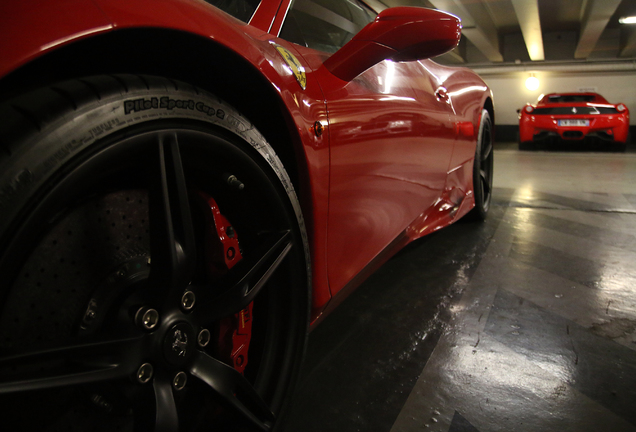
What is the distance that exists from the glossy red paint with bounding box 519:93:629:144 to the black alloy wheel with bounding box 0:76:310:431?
9003 mm

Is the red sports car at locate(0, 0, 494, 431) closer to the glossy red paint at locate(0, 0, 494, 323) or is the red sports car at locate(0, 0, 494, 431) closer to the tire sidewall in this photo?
the glossy red paint at locate(0, 0, 494, 323)

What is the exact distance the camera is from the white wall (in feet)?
41.5

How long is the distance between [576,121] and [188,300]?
9.40 m

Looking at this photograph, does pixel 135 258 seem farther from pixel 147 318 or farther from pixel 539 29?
pixel 539 29

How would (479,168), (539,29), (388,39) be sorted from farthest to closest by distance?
(539,29) < (479,168) < (388,39)

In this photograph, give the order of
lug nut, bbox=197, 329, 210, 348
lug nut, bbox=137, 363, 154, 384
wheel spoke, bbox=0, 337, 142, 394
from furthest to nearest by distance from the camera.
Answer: lug nut, bbox=197, 329, 210, 348 → lug nut, bbox=137, 363, 154, 384 → wheel spoke, bbox=0, 337, 142, 394

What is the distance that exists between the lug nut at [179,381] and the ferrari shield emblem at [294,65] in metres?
0.63

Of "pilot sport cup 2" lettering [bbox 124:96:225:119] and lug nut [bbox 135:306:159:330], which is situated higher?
"pilot sport cup 2" lettering [bbox 124:96:225:119]

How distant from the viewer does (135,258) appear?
71cm

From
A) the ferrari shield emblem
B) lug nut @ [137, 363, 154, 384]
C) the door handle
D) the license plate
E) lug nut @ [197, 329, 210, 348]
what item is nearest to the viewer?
lug nut @ [137, 363, 154, 384]

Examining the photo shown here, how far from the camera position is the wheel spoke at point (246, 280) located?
735mm

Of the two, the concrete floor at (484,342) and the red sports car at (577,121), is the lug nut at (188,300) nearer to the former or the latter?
the concrete floor at (484,342)

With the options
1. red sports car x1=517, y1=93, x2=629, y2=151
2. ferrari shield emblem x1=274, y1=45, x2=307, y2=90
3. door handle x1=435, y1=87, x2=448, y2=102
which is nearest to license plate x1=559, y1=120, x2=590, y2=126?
red sports car x1=517, y1=93, x2=629, y2=151

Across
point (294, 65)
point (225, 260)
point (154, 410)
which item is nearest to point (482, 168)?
point (294, 65)
